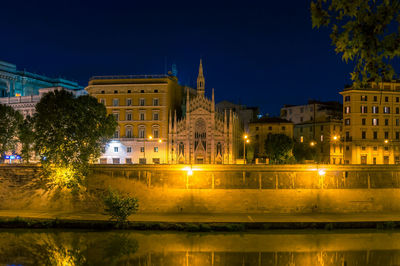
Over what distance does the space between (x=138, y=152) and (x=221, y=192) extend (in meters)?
23.0

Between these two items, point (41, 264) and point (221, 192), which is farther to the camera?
point (221, 192)

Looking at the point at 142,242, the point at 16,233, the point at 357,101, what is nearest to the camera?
the point at 142,242

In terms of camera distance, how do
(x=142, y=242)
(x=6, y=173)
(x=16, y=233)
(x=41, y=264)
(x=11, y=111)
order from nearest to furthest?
(x=41, y=264) → (x=142, y=242) → (x=16, y=233) → (x=6, y=173) → (x=11, y=111)

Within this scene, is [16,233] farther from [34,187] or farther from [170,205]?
[170,205]

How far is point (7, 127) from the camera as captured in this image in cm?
5228

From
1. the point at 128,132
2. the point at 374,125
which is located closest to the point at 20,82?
the point at 128,132

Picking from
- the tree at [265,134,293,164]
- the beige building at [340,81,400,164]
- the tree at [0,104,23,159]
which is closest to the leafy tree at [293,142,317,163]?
the beige building at [340,81,400,164]

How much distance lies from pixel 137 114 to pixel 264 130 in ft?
70.7

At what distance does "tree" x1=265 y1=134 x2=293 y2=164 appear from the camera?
53625mm

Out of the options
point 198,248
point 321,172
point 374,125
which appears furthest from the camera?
point 374,125

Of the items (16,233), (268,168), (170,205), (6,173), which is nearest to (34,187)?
(6,173)

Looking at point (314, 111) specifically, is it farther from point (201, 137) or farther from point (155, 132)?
point (155, 132)

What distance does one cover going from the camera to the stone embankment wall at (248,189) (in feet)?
130

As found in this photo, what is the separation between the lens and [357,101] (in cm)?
5928
